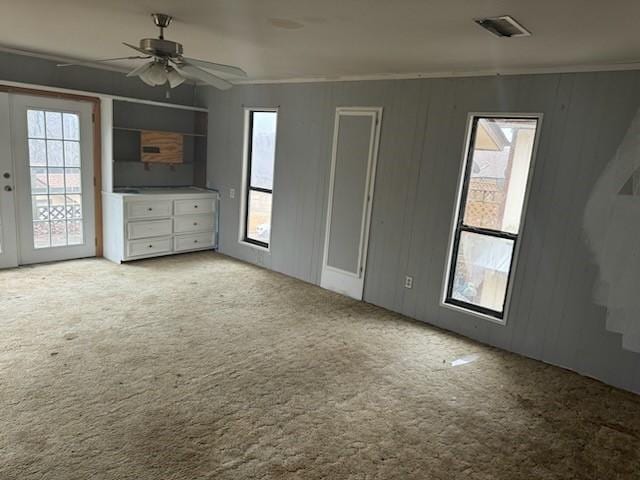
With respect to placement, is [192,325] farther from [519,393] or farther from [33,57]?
[33,57]

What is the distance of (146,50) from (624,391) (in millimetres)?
4033

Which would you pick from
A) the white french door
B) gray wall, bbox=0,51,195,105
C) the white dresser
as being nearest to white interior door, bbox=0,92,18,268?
the white french door

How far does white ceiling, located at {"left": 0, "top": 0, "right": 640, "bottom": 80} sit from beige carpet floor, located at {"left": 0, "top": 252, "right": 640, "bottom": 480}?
90.7 inches

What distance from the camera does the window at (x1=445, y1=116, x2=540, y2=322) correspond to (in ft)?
12.0

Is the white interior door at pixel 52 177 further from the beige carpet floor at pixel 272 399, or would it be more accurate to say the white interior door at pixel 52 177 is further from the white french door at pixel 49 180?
the beige carpet floor at pixel 272 399

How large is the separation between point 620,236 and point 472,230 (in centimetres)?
110

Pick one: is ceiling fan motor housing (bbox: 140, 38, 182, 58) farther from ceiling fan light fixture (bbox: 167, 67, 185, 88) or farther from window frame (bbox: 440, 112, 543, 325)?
window frame (bbox: 440, 112, 543, 325)

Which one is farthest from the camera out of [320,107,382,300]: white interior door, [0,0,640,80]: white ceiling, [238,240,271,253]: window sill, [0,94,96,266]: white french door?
[238,240,271,253]: window sill

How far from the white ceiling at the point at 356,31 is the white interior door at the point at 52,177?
87cm

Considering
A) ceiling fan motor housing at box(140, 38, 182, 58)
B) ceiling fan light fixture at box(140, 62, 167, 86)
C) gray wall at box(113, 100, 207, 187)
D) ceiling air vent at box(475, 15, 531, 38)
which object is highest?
ceiling air vent at box(475, 15, 531, 38)

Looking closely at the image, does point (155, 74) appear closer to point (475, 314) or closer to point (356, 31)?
point (356, 31)

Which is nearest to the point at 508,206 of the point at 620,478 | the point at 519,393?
the point at 519,393

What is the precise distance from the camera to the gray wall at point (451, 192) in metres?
3.27

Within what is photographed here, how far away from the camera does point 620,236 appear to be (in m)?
3.16
